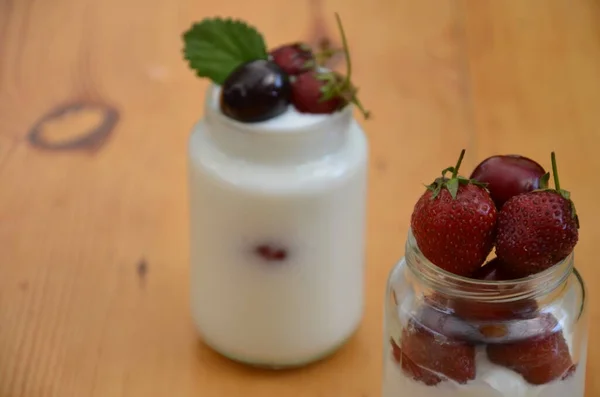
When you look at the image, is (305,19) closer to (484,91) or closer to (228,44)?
(484,91)

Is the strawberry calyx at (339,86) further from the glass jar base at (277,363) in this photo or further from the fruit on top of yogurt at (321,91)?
the glass jar base at (277,363)

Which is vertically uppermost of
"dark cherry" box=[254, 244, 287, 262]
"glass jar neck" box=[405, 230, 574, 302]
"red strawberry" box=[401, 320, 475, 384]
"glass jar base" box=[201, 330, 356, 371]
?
"glass jar neck" box=[405, 230, 574, 302]

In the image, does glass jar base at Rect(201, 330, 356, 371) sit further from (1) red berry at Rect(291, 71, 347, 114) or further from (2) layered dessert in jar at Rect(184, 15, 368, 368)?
(1) red berry at Rect(291, 71, 347, 114)

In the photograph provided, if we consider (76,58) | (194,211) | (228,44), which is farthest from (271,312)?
(76,58)

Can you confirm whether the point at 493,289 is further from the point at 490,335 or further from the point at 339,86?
the point at 339,86

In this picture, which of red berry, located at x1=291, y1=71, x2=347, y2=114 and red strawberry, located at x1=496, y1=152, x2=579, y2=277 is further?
red berry, located at x1=291, y1=71, x2=347, y2=114

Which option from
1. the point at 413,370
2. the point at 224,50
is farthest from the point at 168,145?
the point at 413,370

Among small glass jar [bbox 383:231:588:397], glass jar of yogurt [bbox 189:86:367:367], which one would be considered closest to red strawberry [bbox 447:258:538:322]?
small glass jar [bbox 383:231:588:397]
